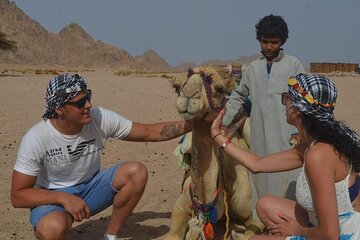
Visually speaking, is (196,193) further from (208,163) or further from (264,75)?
(264,75)

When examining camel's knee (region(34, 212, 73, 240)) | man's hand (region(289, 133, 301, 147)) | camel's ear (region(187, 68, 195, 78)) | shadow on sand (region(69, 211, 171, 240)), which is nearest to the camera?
camel's ear (region(187, 68, 195, 78))

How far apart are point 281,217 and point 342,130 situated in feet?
3.03

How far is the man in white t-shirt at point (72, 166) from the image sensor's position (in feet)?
15.4

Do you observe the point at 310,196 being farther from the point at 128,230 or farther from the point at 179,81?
the point at 128,230

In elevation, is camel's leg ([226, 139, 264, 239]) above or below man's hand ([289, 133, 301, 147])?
below

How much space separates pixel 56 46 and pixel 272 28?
90.3 metres

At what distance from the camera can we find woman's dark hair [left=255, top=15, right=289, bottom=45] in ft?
16.8

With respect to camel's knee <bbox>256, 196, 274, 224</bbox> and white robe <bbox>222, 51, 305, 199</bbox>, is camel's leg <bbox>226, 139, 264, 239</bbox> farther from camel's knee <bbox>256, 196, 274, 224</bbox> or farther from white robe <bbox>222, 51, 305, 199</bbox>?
camel's knee <bbox>256, 196, 274, 224</bbox>

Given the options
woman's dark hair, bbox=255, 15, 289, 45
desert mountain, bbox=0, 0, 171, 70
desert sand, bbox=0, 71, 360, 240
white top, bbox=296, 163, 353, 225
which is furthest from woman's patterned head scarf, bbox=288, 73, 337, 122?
desert mountain, bbox=0, 0, 171, 70

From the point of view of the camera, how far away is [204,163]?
4.67 meters

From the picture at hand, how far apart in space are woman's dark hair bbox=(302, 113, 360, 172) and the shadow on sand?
8.38ft

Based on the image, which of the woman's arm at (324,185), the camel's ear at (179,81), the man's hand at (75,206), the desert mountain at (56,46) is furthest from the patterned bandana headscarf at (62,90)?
the desert mountain at (56,46)

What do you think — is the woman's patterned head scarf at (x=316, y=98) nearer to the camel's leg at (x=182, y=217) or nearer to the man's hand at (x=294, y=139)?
the man's hand at (x=294, y=139)

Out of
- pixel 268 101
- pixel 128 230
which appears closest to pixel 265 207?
pixel 268 101
